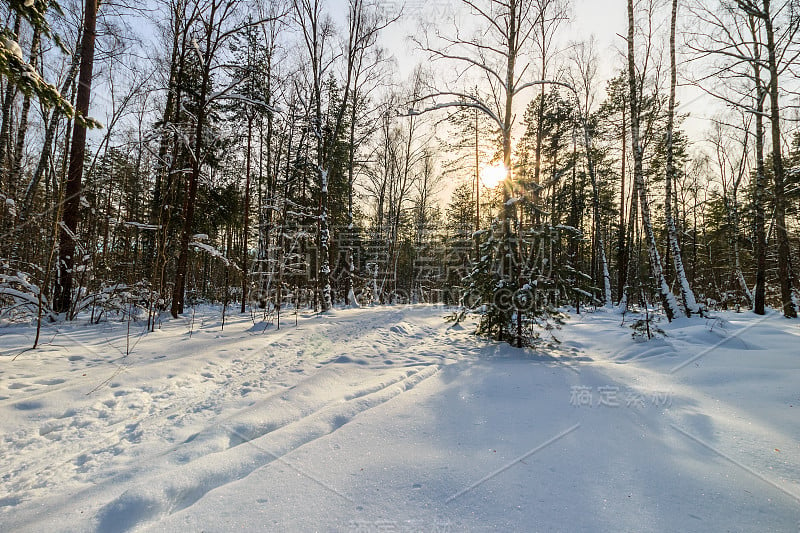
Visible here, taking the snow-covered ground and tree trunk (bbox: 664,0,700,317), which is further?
tree trunk (bbox: 664,0,700,317)

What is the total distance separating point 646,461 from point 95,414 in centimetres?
446

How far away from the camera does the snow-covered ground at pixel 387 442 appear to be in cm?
167

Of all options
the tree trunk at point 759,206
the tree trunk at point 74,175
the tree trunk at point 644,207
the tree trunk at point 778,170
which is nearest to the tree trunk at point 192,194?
the tree trunk at point 74,175

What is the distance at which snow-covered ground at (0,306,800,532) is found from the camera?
167 cm

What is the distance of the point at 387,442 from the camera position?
2404 millimetres

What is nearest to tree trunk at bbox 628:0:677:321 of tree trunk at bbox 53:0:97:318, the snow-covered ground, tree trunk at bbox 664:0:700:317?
tree trunk at bbox 664:0:700:317

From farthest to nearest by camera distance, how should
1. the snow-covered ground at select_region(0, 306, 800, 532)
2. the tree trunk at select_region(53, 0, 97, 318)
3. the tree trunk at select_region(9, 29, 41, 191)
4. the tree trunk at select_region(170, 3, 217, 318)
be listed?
1. the tree trunk at select_region(9, 29, 41, 191)
2. the tree trunk at select_region(170, 3, 217, 318)
3. the tree trunk at select_region(53, 0, 97, 318)
4. the snow-covered ground at select_region(0, 306, 800, 532)

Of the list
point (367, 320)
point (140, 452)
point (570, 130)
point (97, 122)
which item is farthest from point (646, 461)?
point (570, 130)

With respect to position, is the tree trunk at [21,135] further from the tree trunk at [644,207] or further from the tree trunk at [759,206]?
the tree trunk at [759,206]

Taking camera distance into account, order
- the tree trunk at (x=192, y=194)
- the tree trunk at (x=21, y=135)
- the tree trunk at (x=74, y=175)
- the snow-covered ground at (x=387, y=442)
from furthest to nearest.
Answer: the tree trunk at (x=21, y=135)
the tree trunk at (x=192, y=194)
the tree trunk at (x=74, y=175)
the snow-covered ground at (x=387, y=442)

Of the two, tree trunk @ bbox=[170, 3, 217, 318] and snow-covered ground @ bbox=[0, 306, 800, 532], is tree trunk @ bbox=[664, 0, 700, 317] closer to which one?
snow-covered ground @ bbox=[0, 306, 800, 532]

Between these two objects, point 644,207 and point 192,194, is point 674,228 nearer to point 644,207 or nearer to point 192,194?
point 644,207

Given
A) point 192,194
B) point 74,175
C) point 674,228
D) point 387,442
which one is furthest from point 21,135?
point 674,228

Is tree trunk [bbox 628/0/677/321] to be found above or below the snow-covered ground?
above
